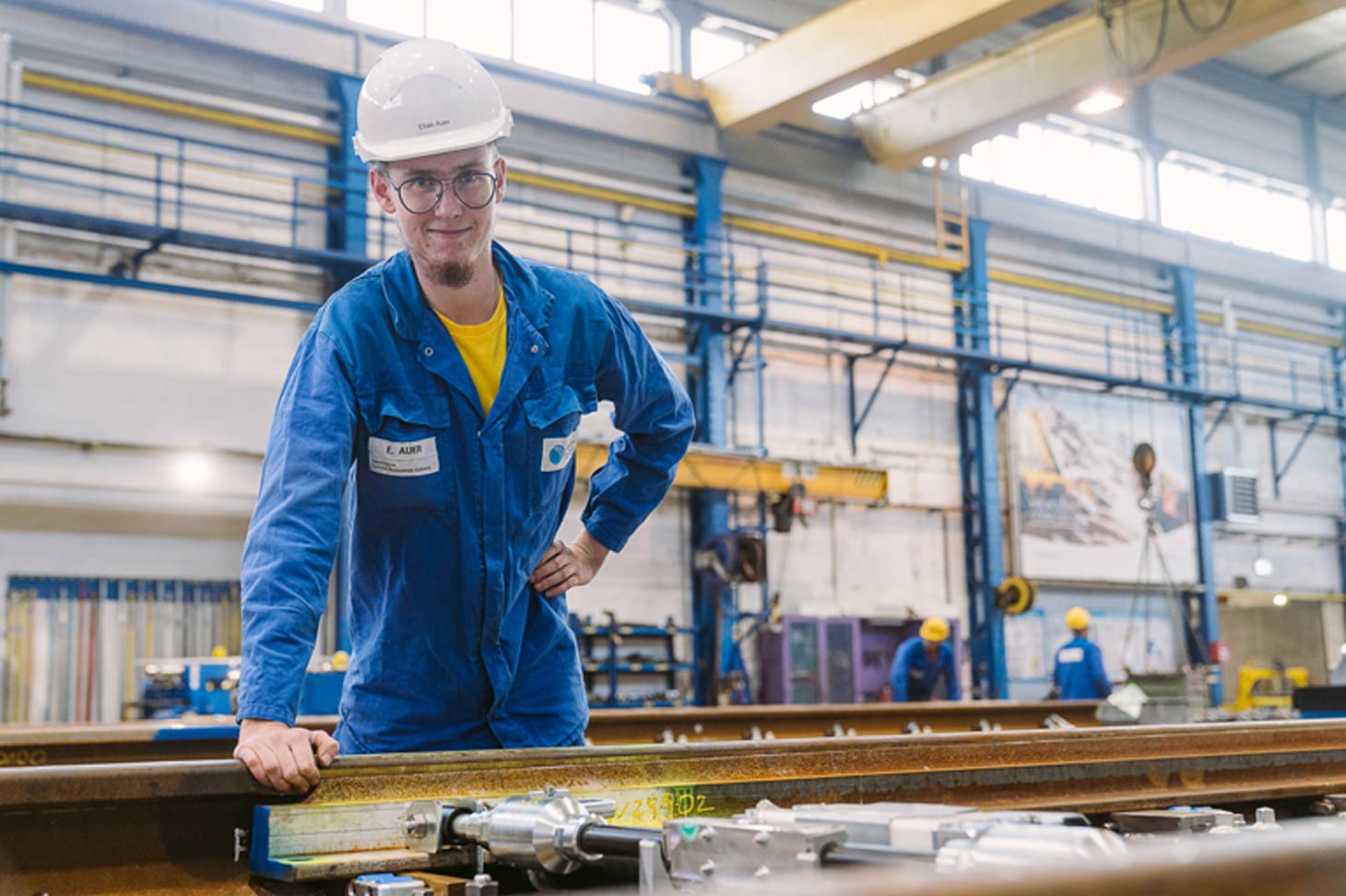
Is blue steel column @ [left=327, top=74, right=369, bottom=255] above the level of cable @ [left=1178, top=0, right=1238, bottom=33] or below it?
below

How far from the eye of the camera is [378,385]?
8.04 feet

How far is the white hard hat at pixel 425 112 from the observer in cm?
241

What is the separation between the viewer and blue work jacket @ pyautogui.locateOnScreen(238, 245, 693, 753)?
242cm

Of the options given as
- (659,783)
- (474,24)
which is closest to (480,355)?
(659,783)

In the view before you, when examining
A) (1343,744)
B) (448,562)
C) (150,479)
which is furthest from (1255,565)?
(448,562)

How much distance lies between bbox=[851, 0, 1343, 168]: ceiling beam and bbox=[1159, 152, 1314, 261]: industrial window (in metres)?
5.87

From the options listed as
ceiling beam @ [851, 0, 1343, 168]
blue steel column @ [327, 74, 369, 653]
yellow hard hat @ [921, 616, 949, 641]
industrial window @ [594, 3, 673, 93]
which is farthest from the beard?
industrial window @ [594, 3, 673, 93]

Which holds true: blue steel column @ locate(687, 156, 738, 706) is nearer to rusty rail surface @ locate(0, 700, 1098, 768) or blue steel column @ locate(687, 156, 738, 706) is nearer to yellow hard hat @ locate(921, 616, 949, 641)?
yellow hard hat @ locate(921, 616, 949, 641)

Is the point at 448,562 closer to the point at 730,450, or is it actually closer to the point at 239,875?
the point at 239,875

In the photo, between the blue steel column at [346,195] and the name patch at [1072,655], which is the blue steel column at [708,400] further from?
the blue steel column at [346,195]

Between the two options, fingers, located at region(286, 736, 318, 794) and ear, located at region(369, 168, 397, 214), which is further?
ear, located at region(369, 168, 397, 214)

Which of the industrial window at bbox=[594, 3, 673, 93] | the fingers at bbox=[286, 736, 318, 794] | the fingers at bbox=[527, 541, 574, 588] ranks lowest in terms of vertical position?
the fingers at bbox=[286, 736, 318, 794]

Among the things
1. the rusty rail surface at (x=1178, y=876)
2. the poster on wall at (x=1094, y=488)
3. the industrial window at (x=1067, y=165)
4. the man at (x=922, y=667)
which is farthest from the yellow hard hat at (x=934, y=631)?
the rusty rail surface at (x=1178, y=876)

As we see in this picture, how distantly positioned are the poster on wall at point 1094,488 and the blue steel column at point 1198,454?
0.16 metres
